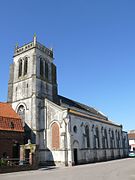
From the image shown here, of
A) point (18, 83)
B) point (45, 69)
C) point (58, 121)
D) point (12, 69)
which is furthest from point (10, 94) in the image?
point (58, 121)

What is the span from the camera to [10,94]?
39.4 metres

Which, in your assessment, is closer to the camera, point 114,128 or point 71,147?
point 71,147

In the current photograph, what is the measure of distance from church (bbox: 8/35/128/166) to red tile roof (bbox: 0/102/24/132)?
1751 mm

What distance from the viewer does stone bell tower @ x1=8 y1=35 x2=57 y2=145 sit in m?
35.1

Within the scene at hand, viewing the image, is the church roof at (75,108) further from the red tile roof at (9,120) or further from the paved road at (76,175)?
the paved road at (76,175)

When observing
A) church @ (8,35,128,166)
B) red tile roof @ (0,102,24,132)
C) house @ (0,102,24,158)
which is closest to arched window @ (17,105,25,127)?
church @ (8,35,128,166)

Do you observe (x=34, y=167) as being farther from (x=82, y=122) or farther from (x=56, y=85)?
(x=56, y=85)

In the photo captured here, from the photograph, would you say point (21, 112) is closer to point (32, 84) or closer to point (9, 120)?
point (9, 120)

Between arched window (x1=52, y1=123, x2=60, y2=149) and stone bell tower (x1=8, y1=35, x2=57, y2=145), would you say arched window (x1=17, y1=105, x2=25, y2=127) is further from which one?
arched window (x1=52, y1=123, x2=60, y2=149)

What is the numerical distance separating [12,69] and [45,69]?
6.70m

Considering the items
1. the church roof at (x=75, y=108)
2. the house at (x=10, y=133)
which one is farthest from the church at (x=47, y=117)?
the house at (x=10, y=133)

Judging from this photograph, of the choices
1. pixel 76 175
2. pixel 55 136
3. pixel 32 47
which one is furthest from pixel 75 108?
pixel 76 175

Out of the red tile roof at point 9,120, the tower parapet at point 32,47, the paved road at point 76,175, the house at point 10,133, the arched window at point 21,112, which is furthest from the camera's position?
the tower parapet at point 32,47

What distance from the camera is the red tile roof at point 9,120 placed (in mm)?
30859
